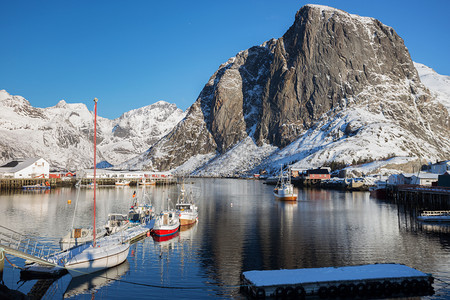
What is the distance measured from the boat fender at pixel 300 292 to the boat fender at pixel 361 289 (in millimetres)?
4481

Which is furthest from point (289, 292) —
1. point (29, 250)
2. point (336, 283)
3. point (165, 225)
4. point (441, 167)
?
point (441, 167)

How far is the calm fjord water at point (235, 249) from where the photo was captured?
33.8 m

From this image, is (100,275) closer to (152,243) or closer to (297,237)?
(152,243)

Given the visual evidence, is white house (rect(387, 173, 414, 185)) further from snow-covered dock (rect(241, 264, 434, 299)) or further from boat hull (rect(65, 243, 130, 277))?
boat hull (rect(65, 243, 130, 277))

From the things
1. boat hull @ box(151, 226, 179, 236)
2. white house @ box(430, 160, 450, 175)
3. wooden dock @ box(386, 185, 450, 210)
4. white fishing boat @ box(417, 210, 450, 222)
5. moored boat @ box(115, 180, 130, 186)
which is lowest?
white fishing boat @ box(417, 210, 450, 222)

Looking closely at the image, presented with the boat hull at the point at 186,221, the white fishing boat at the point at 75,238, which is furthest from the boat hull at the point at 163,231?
the boat hull at the point at 186,221

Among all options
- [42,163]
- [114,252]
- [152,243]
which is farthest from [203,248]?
[42,163]

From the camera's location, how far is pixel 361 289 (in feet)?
103

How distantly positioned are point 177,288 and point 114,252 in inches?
334

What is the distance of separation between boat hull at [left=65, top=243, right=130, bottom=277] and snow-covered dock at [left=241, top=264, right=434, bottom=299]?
1331 centimetres

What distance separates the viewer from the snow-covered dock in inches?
1184

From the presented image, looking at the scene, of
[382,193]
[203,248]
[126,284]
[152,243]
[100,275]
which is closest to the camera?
[126,284]

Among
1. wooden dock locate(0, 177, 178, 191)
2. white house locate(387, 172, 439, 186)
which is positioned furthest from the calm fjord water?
wooden dock locate(0, 177, 178, 191)

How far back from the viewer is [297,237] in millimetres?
55531
